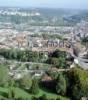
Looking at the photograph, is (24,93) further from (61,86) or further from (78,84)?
(78,84)

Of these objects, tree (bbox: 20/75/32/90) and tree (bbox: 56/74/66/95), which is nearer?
tree (bbox: 56/74/66/95)

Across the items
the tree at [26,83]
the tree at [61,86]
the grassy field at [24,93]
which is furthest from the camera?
the tree at [26,83]

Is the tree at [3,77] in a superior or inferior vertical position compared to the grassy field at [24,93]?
superior

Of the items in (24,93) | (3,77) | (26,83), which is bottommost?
(24,93)

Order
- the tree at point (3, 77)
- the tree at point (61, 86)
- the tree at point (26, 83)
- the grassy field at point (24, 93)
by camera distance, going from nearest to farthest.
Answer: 1. the grassy field at point (24, 93)
2. the tree at point (61, 86)
3. the tree at point (26, 83)
4. the tree at point (3, 77)

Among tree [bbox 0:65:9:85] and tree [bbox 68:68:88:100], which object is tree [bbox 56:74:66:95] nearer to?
tree [bbox 68:68:88:100]

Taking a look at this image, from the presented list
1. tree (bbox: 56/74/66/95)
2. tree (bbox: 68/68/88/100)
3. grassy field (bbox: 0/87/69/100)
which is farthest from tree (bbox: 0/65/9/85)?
tree (bbox: 68/68/88/100)

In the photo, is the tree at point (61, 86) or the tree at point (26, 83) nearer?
the tree at point (61, 86)

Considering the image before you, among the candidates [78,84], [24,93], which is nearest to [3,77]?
[24,93]

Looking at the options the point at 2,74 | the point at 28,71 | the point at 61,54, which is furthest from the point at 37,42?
the point at 2,74

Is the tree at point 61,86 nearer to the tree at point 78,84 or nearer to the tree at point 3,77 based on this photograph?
the tree at point 78,84

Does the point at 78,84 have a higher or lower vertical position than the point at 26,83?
higher

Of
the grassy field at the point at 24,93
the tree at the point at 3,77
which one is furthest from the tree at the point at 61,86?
the tree at the point at 3,77

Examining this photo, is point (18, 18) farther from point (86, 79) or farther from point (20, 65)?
point (86, 79)
